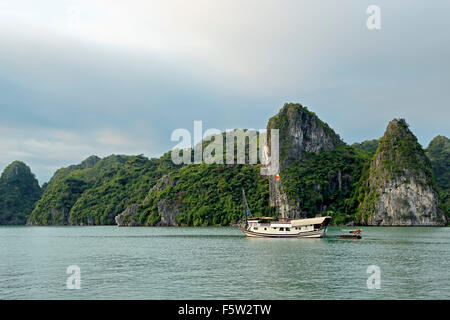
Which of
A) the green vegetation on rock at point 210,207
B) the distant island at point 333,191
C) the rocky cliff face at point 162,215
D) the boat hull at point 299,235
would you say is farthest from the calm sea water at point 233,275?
the rocky cliff face at point 162,215

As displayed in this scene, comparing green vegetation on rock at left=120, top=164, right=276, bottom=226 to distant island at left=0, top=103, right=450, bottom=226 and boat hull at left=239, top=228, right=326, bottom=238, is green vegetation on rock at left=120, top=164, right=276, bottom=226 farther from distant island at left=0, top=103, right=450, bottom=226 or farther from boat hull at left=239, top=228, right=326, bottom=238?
boat hull at left=239, top=228, right=326, bottom=238

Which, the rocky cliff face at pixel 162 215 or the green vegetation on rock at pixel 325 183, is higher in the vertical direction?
the green vegetation on rock at pixel 325 183

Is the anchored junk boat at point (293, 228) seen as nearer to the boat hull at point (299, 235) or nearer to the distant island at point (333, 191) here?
the boat hull at point (299, 235)

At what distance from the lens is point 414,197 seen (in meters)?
152

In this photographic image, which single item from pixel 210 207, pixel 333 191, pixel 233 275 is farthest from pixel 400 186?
pixel 233 275

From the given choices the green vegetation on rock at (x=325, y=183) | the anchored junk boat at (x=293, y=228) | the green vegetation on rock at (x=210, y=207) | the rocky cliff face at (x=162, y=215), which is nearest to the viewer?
the anchored junk boat at (x=293, y=228)

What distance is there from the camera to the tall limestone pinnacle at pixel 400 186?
150000mm

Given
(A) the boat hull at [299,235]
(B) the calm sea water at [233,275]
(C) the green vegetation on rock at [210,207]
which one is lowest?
(B) the calm sea water at [233,275]

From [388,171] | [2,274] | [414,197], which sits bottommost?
[2,274]

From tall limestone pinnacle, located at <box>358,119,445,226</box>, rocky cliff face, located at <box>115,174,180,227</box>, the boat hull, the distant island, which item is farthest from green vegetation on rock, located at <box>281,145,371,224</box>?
the boat hull

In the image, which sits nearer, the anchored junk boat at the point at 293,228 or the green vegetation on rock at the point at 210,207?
the anchored junk boat at the point at 293,228
